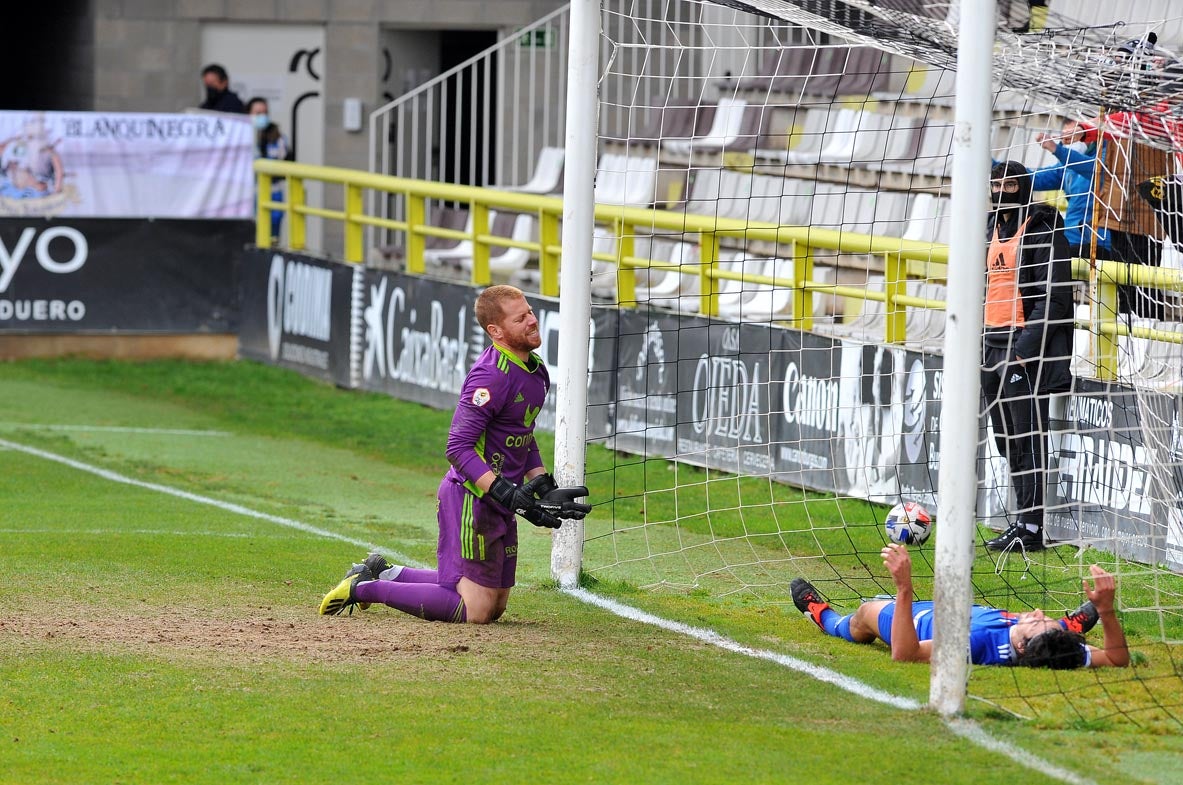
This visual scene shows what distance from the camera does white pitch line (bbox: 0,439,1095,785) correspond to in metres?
5.66

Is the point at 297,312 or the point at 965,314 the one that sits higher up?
the point at 965,314

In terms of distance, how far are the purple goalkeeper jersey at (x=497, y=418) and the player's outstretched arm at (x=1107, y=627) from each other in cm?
244

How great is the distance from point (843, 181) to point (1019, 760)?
11.5m

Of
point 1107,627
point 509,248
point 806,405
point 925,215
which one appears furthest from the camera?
point 509,248

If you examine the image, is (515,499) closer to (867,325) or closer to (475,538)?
(475,538)

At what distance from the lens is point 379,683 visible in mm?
6488

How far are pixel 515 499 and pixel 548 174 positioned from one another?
13513 millimetres

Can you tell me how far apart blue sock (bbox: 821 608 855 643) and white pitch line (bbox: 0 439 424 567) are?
250cm

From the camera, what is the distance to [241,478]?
12234 millimetres

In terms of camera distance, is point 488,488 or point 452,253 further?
point 452,253

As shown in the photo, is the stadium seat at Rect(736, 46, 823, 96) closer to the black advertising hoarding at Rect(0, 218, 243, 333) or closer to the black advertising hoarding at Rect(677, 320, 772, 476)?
the black advertising hoarding at Rect(0, 218, 243, 333)

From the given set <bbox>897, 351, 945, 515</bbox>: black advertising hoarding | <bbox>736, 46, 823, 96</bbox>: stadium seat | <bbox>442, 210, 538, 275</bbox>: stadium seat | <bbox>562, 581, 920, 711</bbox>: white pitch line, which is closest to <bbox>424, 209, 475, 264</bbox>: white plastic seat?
<bbox>442, 210, 538, 275</bbox>: stadium seat

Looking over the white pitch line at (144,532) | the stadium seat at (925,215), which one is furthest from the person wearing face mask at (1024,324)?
the stadium seat at (925,215)

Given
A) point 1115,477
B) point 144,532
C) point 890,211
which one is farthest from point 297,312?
point 1115,477
